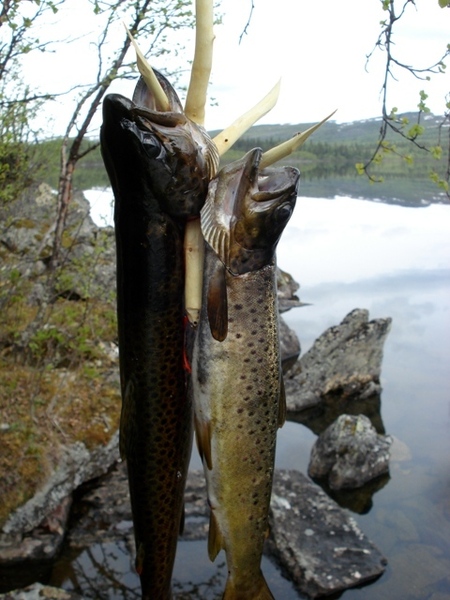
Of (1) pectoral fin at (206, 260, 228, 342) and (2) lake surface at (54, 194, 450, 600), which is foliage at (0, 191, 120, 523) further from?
(1) pectoral fin at (206, 260, 228, 342)

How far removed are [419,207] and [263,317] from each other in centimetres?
4651

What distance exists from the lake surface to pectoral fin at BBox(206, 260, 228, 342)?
5.16 meters

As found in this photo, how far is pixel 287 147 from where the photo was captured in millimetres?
2293

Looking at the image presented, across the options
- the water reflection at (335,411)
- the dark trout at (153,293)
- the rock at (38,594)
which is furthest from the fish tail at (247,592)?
the water reflection at (335,411)

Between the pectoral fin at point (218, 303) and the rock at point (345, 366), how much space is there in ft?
32.6

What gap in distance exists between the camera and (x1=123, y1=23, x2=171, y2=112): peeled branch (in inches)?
81.9

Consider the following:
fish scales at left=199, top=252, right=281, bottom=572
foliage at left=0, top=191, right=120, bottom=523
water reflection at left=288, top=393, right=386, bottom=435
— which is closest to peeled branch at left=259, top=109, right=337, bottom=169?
fish scales at left=199, top=252, right=281, bottom=572

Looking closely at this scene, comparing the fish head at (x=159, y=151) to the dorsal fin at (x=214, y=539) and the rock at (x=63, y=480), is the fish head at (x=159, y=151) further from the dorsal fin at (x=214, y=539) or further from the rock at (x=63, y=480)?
the rock at (x=63, y=480)

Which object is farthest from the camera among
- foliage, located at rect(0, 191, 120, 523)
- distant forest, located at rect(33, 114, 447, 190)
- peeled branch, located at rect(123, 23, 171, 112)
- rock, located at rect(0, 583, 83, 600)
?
distant forest, located at rect(33, 114, 447, 190)

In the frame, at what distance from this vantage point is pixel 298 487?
8.20 meters

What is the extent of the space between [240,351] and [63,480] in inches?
223

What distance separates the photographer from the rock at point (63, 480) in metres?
7.08

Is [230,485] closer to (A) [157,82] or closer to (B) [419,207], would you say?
(A) [157,82]

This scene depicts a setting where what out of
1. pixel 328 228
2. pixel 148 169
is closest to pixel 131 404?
pixel 148 169
